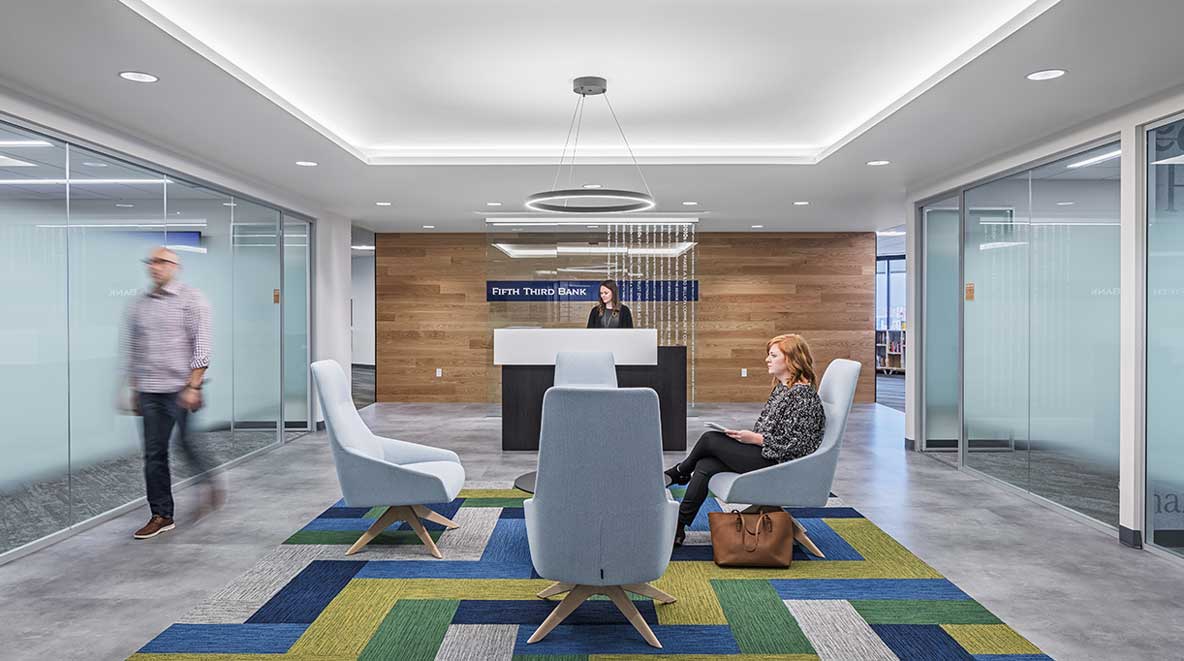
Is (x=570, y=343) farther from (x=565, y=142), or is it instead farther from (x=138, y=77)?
(x=138, y=77)

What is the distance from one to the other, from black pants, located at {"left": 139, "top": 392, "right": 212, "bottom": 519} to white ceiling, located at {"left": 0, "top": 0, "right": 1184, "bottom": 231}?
6.01ft

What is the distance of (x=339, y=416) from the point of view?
14.6 feet

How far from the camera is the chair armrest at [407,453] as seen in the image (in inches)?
192

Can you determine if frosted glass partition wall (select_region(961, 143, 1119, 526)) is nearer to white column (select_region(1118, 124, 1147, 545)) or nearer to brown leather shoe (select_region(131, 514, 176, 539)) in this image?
white column (select_region(1118, 124, 1147, 545))

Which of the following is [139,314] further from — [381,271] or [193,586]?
[381,271]

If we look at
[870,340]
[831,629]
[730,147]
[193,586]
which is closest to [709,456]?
[831,629]

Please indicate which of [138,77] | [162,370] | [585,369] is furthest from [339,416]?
[585,369]

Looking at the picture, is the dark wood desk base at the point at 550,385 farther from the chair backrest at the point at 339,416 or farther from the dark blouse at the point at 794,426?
the dark blouse at the point at 794,426

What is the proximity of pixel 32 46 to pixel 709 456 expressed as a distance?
402 centimetres

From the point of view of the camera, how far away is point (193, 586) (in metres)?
3.94

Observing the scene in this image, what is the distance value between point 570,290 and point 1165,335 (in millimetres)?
5587

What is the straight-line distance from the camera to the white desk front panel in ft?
27.1

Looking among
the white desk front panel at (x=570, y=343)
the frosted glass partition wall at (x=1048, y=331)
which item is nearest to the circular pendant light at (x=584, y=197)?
Result: the white desk front panel at (x=570, y=343)

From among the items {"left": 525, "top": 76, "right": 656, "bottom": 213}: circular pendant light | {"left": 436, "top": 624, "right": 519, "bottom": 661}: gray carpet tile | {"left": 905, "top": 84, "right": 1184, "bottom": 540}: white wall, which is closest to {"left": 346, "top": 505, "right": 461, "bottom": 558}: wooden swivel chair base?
{"left": 436, "top": 624, "right": 519, "bottom": 661}: gray carpet tile
